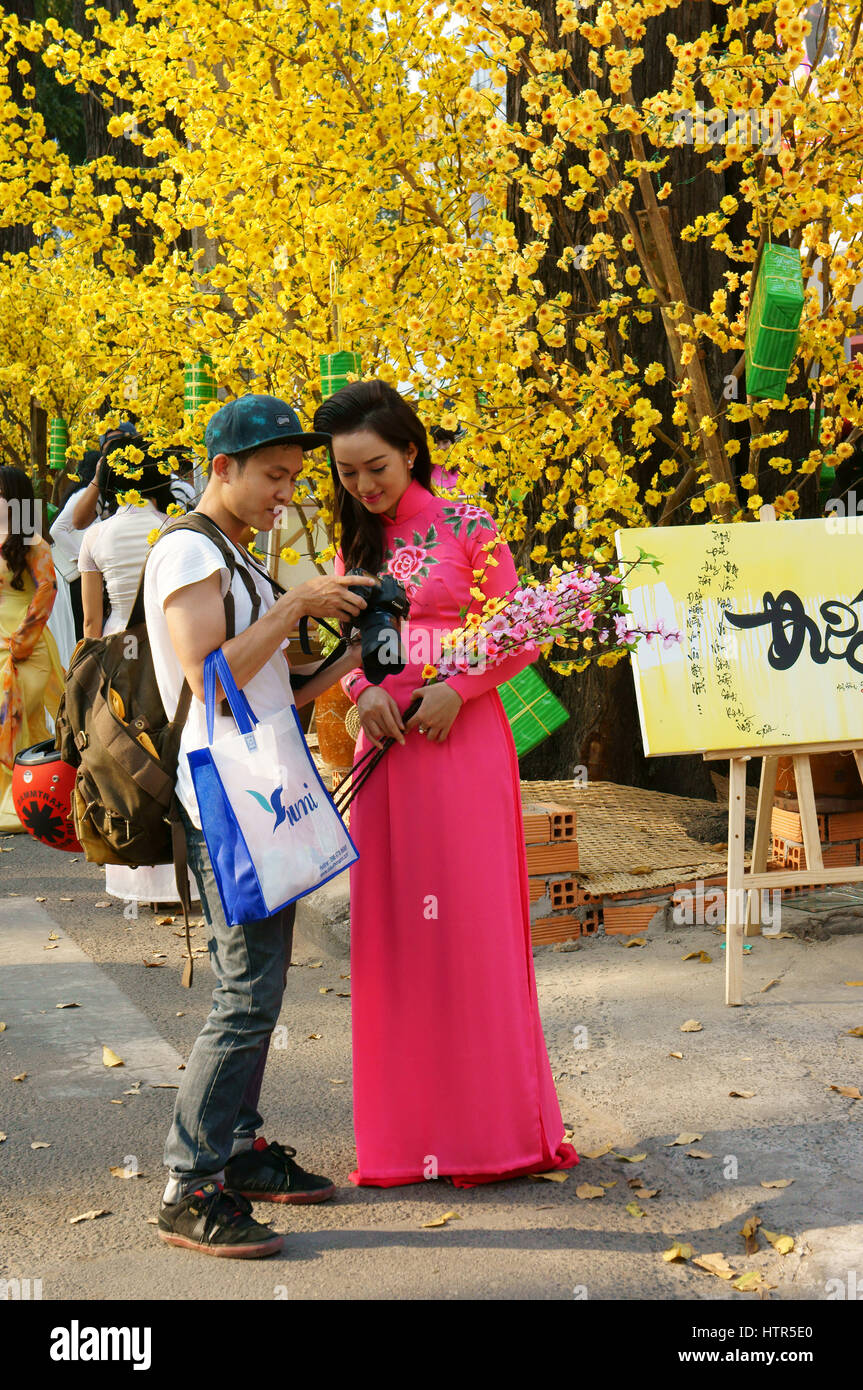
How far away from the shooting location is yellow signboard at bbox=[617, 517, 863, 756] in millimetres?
4609

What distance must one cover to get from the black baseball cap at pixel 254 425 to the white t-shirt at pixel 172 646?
229mm

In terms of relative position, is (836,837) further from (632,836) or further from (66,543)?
(66,543)

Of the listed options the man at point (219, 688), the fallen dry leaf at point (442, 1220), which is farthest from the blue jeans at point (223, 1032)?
the fallen dry leaf at point (442, 1220)

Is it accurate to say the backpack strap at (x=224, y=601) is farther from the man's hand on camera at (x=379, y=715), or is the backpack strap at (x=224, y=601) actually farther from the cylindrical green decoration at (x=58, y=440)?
the cylindrical green decoration at (x=58, y=440)

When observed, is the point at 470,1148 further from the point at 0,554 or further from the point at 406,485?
the point at 0,554

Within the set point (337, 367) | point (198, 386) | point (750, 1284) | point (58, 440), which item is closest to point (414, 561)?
point (750, 1284)

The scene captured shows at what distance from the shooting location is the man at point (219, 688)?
2.84 meters

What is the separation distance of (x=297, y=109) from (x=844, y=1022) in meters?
3.99

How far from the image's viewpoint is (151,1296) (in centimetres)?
292

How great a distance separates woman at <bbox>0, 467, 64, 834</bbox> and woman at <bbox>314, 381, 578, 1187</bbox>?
16.9 ft

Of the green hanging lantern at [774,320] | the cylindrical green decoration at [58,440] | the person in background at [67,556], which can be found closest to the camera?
the green hanging lantern at [774,320]

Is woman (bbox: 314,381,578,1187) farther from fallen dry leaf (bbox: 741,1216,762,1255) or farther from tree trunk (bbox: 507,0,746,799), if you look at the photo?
tree trunk (bbox: 507,0,746,799)
